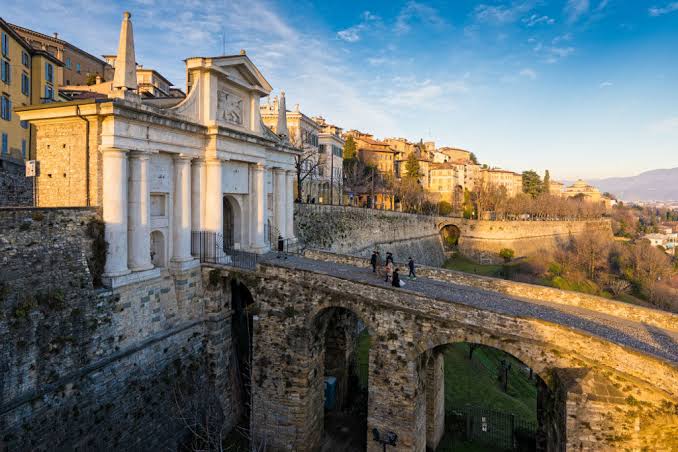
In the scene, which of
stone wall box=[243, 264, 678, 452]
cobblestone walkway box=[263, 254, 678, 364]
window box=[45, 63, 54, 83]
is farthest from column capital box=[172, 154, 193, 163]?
window box=[45, 63, 54, 83]

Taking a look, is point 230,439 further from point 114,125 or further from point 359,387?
point 114,125

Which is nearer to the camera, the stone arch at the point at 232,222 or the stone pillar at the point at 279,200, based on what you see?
the stone arch at the point at 232,222

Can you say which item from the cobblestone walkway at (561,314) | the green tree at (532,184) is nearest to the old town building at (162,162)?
the cobblestone walkway at (561,314)

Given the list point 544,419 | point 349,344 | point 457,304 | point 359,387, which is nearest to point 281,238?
point 349,344

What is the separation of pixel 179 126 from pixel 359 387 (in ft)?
45.4

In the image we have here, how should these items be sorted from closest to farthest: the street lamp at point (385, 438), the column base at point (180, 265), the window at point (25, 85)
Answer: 1. the street lamp at point (385, 438)
2. the column base at point (180, 265)
3. the window at point (25, 85)

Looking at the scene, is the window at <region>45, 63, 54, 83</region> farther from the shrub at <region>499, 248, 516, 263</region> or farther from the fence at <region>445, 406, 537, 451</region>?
the shrub at <region>499, 248, 516, 263</region>

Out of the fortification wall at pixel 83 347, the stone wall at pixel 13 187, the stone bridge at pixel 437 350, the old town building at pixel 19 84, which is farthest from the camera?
the old town building at pixel 19 84

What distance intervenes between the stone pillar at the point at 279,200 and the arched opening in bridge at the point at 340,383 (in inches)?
296

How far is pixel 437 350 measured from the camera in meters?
14.4

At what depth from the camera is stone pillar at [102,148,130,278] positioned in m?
13.5

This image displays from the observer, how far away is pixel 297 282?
1523cm

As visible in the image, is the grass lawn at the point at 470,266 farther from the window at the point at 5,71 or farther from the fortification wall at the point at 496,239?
the window at the point at 5,71

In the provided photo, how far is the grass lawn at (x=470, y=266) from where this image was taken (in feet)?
186
